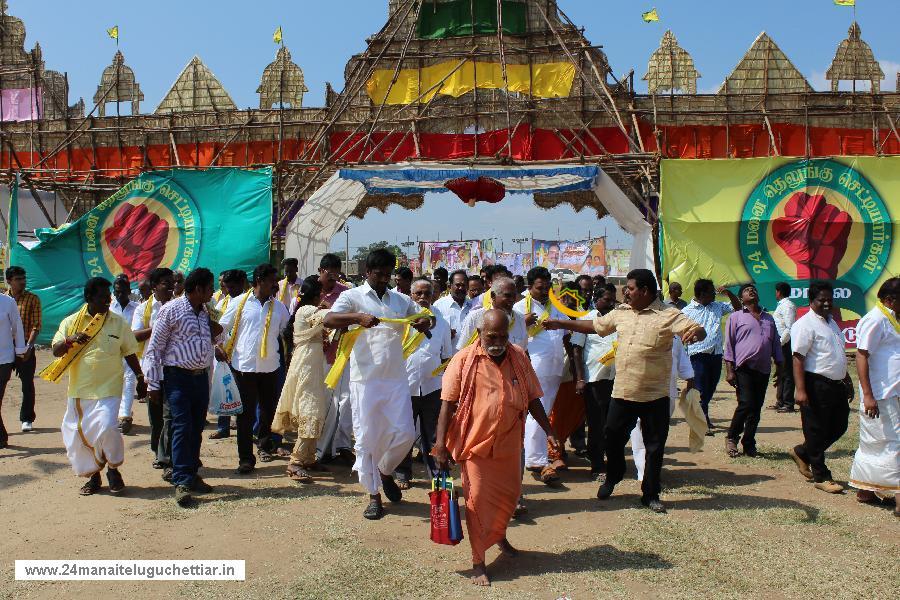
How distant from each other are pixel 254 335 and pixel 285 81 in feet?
66.1

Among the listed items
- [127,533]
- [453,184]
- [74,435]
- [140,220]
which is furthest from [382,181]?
[127,533]

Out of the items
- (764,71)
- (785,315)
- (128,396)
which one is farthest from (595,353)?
(764,71)

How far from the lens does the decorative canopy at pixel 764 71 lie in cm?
2005

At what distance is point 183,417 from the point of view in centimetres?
544

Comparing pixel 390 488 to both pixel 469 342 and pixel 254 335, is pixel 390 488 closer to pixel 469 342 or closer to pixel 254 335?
pixel 469 342

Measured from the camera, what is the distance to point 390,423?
5113mm

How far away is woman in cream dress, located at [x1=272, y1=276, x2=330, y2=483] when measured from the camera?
623 centimetres

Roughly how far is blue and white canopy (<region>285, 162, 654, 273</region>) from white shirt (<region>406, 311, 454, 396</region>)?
7004 mm

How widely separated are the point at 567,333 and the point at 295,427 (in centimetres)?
247

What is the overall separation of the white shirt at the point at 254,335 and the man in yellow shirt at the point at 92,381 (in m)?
0.94

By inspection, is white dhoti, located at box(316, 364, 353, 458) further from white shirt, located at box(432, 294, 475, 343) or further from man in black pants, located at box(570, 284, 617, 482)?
man in black pants, located at box(570, 284, 617, 482)

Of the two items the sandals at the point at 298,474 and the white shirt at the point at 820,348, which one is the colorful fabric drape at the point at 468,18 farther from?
the sandals at the point at 298,474

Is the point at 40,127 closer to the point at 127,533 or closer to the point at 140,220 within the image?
the point at 140,220

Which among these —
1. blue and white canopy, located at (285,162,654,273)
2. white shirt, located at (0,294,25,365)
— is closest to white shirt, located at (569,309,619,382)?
white shirt, located at (0,294,25,365)
